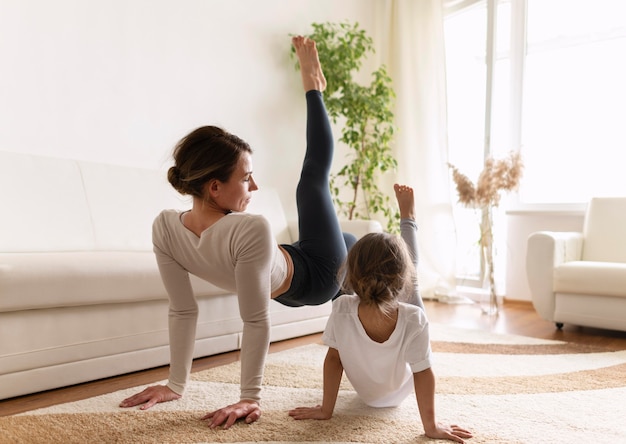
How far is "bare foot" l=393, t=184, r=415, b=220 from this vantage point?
5.94 feet

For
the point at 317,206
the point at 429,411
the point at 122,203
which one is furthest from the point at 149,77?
the point at 429,411

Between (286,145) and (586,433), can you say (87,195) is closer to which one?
(286,145)

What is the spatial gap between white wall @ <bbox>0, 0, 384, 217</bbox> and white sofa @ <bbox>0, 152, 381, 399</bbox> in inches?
12.2

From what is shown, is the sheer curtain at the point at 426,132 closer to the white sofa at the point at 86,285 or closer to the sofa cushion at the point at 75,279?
the white sofa at the point at 86,285

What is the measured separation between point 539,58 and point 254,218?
3.67m

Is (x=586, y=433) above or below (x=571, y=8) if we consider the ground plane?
below

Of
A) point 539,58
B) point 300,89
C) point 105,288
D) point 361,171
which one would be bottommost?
point 105,288

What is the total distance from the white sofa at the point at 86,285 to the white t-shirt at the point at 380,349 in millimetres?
675

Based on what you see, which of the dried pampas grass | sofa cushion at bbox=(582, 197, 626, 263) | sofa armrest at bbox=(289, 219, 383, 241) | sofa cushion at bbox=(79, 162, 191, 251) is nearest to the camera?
sofa cushion at bbox=(79, 162, 191, 251)

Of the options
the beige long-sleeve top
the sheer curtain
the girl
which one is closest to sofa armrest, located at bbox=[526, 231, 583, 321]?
the sheer curtain

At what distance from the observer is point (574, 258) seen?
326cm

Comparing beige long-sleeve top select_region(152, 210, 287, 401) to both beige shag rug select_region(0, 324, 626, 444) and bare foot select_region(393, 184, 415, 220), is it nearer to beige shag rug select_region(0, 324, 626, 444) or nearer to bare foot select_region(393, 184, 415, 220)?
beige shag rug select_region(0, 324, 626, 444)

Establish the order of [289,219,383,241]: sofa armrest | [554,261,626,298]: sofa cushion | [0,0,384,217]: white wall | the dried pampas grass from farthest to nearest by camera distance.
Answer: the dried pampas grass
[289,219,383,241]: sofa armrest
[554,261,626,298]: sofa cushion
[0,0,384,217]: white wall

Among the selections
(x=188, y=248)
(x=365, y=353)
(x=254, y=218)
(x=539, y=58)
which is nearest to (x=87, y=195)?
(x=188, y=248)
